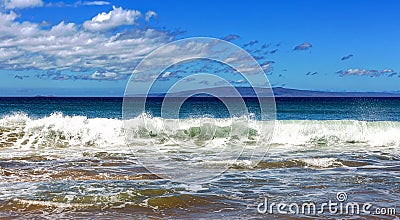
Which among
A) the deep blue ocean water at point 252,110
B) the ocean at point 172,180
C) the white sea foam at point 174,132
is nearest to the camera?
the ocean at point 172,180

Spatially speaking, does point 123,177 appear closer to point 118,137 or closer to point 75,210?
point 75,210

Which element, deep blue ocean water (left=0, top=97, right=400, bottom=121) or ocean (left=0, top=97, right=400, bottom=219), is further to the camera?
deep blue ocean water (left=0, top=97, right=400, bottom=121)

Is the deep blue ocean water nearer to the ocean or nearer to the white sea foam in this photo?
the white sea foam

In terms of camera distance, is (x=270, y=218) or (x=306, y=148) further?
(x=306, y=148)

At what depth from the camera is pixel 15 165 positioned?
1625cm

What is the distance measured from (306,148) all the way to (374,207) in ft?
41.0

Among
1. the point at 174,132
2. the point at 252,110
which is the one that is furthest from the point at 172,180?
the point at 252,110

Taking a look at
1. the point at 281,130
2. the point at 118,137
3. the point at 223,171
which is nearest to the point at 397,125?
the point at 281,130

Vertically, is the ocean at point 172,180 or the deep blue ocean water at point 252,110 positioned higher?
the deep blue ocean water at point 252,110

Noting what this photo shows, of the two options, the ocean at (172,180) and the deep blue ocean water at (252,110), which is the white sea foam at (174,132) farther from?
the deep blue ocean water at (252,110)

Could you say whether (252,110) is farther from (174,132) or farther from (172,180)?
(172,180)

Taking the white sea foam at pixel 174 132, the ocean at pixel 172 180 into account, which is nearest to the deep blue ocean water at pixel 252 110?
the white sea foam at pixel 174 132

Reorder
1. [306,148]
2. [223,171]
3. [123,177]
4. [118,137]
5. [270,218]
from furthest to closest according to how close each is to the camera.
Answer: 1. [118,137]
2. [306,148]
3. [223,171]
4. [123,177]
5. [270,218]

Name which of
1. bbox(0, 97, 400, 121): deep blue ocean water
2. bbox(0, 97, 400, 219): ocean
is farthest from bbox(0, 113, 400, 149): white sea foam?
bbox(0, 97, 400, 121): deep blue ocean water
